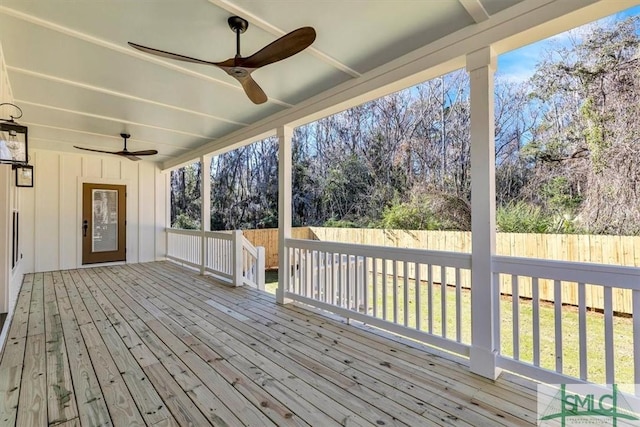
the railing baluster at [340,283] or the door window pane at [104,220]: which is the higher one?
the door window pane at [104,220]

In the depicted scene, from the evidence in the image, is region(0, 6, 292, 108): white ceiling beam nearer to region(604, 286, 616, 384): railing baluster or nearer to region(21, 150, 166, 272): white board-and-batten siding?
region(604, 286, 616, 384): railing baluster

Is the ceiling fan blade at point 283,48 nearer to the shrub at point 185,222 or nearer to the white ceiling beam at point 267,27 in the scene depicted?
the white ceiling beam at point 267,27

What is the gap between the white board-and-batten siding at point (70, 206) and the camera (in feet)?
20.0

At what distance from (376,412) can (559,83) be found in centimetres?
774

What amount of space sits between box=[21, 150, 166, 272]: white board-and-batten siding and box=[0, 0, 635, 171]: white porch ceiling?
260 centimetres

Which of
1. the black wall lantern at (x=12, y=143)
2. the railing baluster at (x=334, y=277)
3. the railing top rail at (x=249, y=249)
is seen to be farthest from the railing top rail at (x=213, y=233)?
the black wall lantern at (x=12, y=143)

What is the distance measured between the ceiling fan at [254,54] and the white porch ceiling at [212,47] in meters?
0.14

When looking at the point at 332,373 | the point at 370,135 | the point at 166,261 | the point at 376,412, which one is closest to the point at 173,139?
the point at 166,261

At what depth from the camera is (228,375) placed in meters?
2.28

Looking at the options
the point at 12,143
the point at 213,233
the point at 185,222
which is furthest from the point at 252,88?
the point at 185,222

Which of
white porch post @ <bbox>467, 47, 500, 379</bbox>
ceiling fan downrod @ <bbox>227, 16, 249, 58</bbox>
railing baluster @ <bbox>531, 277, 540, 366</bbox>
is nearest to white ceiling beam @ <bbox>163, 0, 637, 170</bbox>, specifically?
white porch post @ <bbox>467, 47, 500, 379</bbox>

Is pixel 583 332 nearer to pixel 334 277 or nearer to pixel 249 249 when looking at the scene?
pixel 334 277

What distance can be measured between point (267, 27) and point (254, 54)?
39 cm

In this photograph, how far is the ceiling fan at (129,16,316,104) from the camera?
6.00ft
